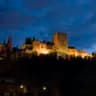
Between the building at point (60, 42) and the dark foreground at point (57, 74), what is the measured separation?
25.1 meters

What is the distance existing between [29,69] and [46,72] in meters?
2.86

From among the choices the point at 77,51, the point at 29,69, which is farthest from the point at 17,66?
the point at 77,51

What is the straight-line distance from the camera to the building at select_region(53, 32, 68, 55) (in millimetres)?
87919

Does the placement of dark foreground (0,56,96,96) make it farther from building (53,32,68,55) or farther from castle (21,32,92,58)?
building (53,32,68,55)

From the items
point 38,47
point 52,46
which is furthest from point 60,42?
point 38,47

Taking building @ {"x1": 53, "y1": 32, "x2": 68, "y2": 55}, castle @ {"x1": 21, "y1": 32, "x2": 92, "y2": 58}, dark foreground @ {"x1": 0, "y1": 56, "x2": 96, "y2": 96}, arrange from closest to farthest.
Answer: dark foreground @ {"x1": 0, "y1": 56, "x2": 96, "y2": 96}, castle @ {"x1": 21, "y1": 32, "x2": 92, "y2": 58}, building @ {"x1": 53, "y1": 32, "x2": 68, "y2": 55}

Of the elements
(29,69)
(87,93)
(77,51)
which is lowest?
(87,93)

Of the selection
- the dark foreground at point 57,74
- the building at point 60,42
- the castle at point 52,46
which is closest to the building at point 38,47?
the castle at point 52,46

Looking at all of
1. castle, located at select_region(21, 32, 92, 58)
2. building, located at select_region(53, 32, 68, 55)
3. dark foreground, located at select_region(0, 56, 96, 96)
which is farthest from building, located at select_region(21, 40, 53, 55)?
dark foreground, located at select_region(0, 56, 96, 96)

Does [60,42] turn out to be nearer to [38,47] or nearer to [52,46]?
[52,46]

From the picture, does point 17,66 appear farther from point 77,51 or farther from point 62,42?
point 77,51

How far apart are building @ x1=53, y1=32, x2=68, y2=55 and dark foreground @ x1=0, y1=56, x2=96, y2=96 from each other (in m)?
25.1

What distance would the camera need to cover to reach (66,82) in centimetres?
5228

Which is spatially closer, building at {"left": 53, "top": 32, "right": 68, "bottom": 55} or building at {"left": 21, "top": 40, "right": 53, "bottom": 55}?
building at {"left": 21, "top": 40, "right": 53, "bottom": 55}
